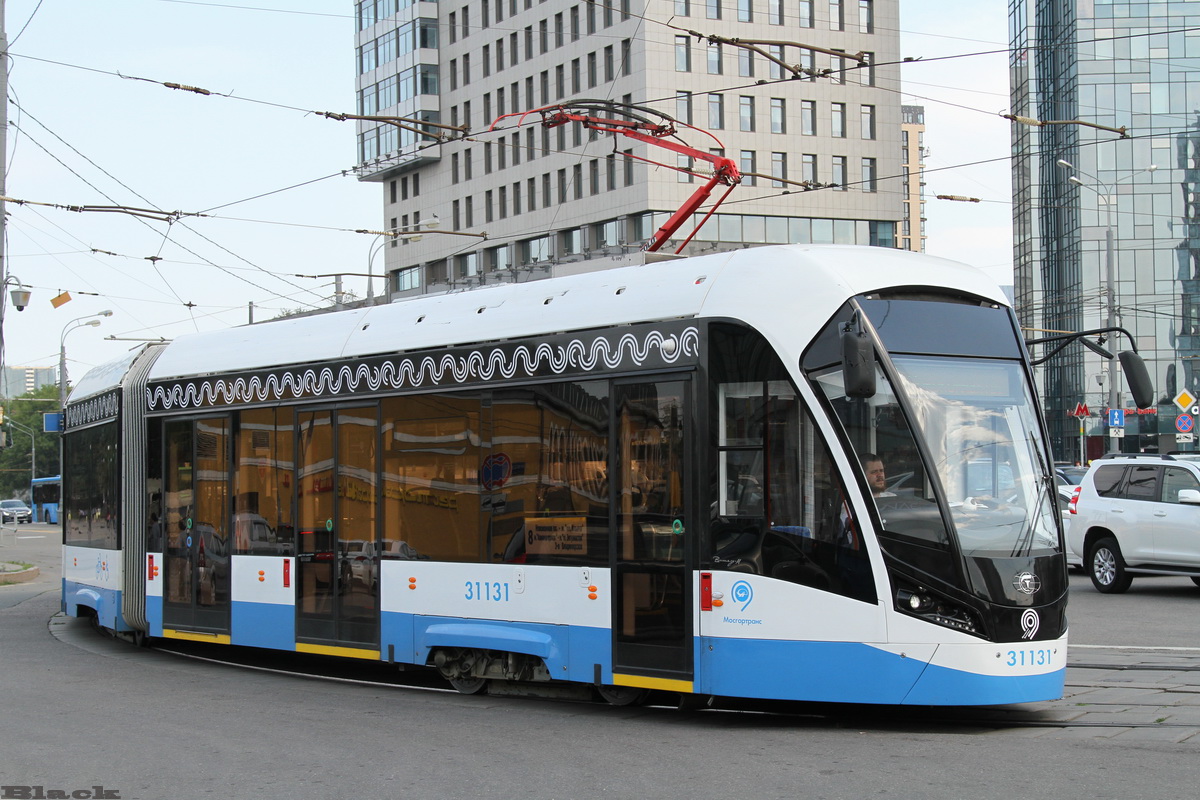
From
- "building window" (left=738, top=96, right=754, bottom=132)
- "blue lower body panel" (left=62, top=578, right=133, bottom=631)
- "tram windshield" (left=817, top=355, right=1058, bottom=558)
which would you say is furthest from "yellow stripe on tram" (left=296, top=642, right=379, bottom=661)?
"building window" (left=738, top=96, right=754, bottom=132)

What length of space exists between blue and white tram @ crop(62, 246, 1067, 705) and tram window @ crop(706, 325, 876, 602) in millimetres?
14

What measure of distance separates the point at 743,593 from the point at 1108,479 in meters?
12.1

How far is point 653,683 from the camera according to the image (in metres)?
9.34

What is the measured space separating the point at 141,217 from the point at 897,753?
16.3m

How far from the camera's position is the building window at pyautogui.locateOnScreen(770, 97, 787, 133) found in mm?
63938

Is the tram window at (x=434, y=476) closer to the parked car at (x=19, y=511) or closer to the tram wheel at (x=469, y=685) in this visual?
the tram wheel at (x=469, y=685)

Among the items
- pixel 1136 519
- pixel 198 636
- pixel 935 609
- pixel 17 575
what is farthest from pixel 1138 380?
pixel 17 575

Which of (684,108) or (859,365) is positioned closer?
(859,365)

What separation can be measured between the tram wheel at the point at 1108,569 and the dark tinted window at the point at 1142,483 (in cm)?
68

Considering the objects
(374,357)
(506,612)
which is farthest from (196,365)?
(506,612)

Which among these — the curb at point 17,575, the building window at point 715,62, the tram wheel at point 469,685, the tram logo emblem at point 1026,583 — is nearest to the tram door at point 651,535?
the tram wheel at point 469,685

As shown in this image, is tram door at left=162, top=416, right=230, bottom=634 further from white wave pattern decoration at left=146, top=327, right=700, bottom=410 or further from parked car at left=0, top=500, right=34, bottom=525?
parked car at left=0, top=500, right=34, bottom=525

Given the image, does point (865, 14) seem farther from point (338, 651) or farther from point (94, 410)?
point (338, 651)

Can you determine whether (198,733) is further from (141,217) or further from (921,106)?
(921,106)
